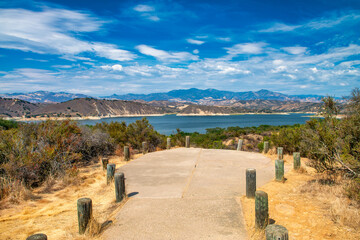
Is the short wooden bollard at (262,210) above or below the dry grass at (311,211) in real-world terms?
above

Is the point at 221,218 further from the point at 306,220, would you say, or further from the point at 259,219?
the point at 306,220

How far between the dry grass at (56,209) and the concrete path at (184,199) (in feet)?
1.65

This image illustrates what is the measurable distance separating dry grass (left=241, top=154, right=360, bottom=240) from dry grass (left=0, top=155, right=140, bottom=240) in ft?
10.6

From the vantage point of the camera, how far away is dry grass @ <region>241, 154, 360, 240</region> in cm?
414

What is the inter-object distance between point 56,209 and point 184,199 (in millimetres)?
3156

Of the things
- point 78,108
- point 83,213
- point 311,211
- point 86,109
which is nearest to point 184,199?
point 83,213

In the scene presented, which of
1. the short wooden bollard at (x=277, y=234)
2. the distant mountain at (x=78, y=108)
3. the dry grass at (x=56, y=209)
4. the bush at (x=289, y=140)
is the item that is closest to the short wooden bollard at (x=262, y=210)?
the short wooden bollard at (x=277, y=234)

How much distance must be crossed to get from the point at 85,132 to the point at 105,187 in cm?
547

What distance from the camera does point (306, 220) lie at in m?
4.67

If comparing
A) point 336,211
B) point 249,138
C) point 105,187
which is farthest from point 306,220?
point 249,138

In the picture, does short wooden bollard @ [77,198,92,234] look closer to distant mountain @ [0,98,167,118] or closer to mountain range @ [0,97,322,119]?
mountain range @ [0,97,322,119]

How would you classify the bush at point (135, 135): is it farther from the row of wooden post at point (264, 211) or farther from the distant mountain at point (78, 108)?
the distant mountain at point (78, 108)

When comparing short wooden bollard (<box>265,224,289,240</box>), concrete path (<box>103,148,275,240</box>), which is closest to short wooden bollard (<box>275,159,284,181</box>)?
concrete path (<box>103,148,275,240</box>)

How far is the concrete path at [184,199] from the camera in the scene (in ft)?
14.2
